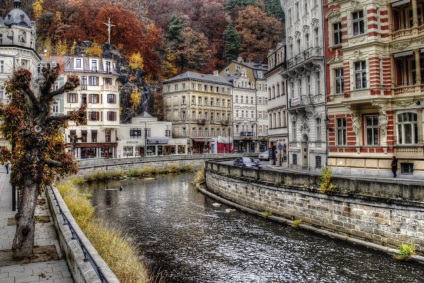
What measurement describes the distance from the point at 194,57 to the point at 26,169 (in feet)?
260

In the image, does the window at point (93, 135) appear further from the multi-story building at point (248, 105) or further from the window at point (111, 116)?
the multi-story building at point (248, 105)

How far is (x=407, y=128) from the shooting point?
26594 mm

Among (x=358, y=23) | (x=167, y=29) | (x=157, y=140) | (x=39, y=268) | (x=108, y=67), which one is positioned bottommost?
(x=39, y=268)

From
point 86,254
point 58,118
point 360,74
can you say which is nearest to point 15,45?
point 360,74

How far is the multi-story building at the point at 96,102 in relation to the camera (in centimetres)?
6053

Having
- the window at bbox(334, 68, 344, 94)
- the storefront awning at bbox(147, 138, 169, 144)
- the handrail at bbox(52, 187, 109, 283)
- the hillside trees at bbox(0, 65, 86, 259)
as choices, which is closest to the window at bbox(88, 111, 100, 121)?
the storefront awning at bbox(147, 138, 169, 144)

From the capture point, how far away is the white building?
6556cm

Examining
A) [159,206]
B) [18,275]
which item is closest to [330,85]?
[159,206]

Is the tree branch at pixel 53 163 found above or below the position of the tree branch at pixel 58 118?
below

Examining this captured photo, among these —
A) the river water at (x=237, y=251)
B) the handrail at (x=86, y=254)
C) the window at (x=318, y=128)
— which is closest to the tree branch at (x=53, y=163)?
the handrail at (x=86, y=254)

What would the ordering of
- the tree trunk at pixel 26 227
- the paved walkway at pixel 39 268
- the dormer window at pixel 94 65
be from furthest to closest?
the dormer window at pixel 94 65, the tree trunk at pixel 26 227, the paved walkway at pixel 39 268

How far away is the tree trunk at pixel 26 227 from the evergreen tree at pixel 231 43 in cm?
8828

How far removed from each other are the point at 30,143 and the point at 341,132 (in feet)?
82.1

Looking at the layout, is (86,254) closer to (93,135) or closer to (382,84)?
(382,84)
